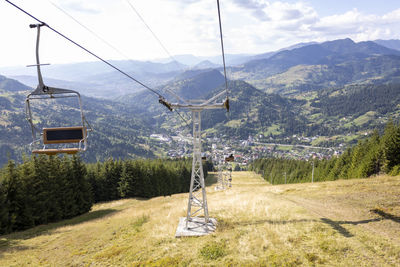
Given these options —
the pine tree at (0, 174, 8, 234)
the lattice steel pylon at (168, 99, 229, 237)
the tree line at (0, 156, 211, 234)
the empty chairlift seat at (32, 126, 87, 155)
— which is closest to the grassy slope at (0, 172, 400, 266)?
the lattice steel pylon at (168, 99, 229, 237)

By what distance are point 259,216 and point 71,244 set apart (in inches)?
707

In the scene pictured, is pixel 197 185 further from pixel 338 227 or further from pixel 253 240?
pixel 338 227

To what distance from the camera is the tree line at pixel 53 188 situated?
111 feet

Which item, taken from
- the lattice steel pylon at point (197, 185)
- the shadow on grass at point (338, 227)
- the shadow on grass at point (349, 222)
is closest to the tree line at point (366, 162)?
the shadow on grass at point (349, 222)

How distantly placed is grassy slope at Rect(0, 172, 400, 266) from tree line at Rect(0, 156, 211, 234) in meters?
8.26

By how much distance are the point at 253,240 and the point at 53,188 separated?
36.4 metres

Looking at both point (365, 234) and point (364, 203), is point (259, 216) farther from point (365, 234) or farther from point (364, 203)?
point (364, 203)

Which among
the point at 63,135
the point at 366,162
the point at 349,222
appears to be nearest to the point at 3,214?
the point at 63,135

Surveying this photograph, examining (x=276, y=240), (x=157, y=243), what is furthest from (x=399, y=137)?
(x=157, y=243)

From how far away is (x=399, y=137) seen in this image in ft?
158

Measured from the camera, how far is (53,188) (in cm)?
3931

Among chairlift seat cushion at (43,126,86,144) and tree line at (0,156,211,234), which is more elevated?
chairlift seat cushion at (43,126,86,144)

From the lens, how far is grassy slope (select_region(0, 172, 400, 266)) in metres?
14.7

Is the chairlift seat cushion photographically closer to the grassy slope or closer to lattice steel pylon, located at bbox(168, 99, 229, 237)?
lattice steel pylon, located at bbox(168, 99, 229, 237)
